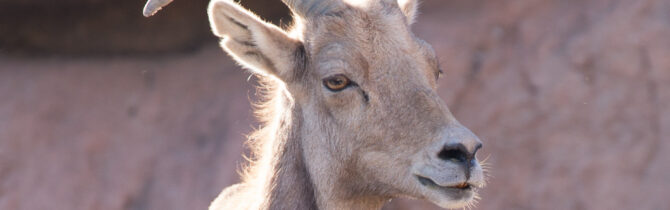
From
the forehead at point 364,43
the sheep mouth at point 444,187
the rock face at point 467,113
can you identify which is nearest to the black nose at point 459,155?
the sheep mouth at point 444,187

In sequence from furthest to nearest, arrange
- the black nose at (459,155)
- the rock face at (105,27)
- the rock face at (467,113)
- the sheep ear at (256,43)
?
1. the rock face at (105,27)
2. the rock face at (467,113)
3. the sheep ear at (256,43)
4. the black nose at (459,155)

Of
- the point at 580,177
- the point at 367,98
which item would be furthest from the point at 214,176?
the point at 367,98

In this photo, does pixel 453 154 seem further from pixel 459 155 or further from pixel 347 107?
pixel 347 107

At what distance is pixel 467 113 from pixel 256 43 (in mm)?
4651

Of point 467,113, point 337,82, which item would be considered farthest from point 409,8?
point 467,113

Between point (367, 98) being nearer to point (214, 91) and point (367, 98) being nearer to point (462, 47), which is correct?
point (462, 47)

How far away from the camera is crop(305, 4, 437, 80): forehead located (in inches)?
200

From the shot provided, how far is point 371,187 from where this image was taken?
Answer: 17.0ft

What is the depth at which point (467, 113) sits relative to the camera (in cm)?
938

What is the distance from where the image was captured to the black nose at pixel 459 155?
465cm

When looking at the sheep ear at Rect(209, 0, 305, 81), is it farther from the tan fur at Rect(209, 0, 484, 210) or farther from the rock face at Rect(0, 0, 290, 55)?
the rock face at Rect(0, 0, 290, 55)

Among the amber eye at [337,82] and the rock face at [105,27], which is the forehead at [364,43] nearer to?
the amber eye at [337,82]

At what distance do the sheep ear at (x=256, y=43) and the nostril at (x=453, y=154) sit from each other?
3.92 feet

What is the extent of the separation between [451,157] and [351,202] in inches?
35.2
